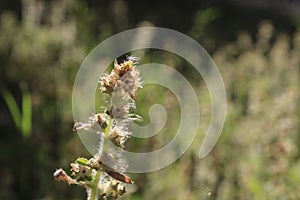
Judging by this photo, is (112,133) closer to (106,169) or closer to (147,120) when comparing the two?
(106,169)

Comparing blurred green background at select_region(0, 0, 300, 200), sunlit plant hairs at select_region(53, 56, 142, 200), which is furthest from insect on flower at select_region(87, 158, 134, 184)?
blurred green background at select_region(0, 0, 300, 200)

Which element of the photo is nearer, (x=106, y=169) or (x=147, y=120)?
(x=106, y=169)

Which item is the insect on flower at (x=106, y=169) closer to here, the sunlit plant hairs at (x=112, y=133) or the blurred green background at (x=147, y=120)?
the sunlit plant hairs at (x=112, y=133)

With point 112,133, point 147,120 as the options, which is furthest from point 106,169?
point 147,120

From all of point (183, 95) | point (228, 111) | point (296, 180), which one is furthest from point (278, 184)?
point (183, 95)

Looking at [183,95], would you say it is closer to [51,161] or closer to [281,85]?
[281,85]

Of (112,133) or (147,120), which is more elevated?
(147,120)

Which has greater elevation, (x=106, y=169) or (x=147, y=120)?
(x=147, y=120)

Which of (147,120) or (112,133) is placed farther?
(147,120)

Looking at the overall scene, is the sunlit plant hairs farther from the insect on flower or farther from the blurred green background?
the blurred green background

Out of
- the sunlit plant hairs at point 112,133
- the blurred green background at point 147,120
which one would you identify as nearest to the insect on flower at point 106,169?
the sunlit plant hairs at point 112,133
